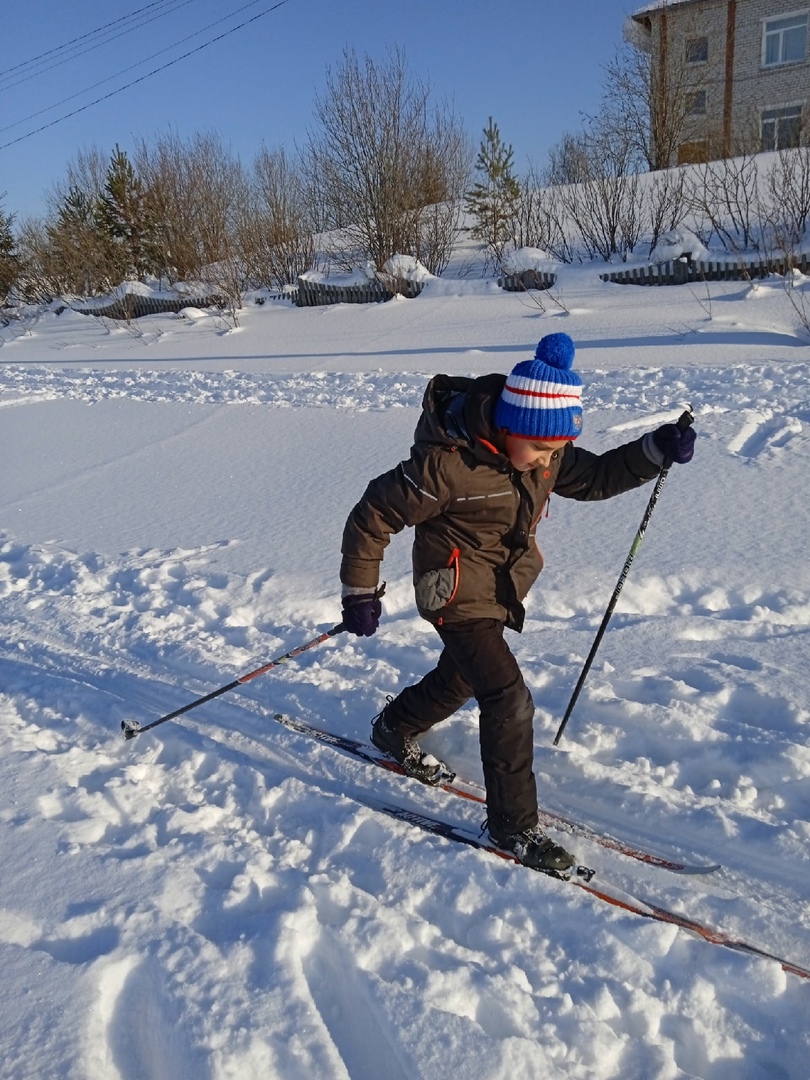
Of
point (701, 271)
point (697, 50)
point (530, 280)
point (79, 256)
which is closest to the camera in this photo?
point (701, 271)

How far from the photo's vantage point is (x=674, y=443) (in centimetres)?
264

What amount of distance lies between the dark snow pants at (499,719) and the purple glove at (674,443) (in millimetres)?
802

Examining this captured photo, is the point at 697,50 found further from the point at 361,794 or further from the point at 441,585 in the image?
the point at 361,794

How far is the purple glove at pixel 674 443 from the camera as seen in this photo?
104 inches

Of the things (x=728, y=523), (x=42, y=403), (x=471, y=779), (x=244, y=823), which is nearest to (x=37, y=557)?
(x=244, y=823)

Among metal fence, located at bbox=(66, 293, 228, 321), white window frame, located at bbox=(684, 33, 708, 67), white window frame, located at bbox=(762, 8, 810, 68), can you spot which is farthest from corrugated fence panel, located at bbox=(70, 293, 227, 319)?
white window frame, located at bbox=(762, 8, 810, 68)

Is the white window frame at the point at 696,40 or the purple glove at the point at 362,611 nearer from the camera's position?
the purple glove at the point at 362,611

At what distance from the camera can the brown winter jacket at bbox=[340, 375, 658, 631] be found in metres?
2.39

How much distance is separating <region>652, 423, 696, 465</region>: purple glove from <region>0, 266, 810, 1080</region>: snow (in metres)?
1.05

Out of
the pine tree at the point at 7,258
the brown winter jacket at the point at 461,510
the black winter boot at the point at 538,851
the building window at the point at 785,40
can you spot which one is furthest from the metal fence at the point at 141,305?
the black winter boot at the point at 538,851

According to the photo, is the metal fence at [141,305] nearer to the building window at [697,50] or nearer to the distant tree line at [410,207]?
the distant tree line at [410,207]

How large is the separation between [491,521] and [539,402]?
422mm

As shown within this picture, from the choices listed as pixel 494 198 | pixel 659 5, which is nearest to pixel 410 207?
pixel 494 198

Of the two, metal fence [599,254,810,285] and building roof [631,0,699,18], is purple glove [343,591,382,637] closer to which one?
metal fence [599,254,810,285]
